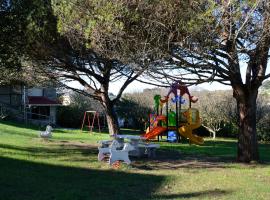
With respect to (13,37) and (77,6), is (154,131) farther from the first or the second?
(77,6)

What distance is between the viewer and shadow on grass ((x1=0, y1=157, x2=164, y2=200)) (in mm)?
8523

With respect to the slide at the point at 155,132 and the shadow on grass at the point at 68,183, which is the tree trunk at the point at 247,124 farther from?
the slide at the point at 155,132

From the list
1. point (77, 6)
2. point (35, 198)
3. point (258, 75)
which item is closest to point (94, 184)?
point (35, 198)

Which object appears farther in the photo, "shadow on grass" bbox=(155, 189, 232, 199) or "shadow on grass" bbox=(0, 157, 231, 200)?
"shadow on grass" bbox=(155, 189, 232, 199)

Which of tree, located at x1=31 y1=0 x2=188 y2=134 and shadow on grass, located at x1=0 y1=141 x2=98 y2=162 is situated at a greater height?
tree, located at x1=31 y1=0 x2=188 y2=134

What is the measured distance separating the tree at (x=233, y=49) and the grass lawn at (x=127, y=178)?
68.5 inches

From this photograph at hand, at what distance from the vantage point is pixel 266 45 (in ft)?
38.3

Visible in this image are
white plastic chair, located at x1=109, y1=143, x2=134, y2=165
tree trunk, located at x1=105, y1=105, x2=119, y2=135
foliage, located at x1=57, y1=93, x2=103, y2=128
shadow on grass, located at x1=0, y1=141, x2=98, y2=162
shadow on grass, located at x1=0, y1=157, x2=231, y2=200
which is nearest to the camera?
shadow on grass, located at x1=0, y1=157, x2=231, y2=200

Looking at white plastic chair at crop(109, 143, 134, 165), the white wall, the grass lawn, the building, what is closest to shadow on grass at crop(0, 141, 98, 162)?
the grass lawn

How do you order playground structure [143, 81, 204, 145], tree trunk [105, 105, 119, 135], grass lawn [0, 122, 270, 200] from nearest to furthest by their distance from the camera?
1. grass lawn [0, 122, 270, 200]
2. tree trunk [105, 105, 119, 135]
3. playground structure [143, 81, 204, 145]

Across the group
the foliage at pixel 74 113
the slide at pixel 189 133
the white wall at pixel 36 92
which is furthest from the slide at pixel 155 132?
the white wall at pixel 36 92

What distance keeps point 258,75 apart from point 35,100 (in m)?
33.2

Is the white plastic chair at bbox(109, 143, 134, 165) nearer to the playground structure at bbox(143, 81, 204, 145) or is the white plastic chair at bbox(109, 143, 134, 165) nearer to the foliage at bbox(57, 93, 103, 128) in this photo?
the playground structure at bbox(143, 81, 204, 145)

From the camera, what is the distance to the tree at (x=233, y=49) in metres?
10.6
